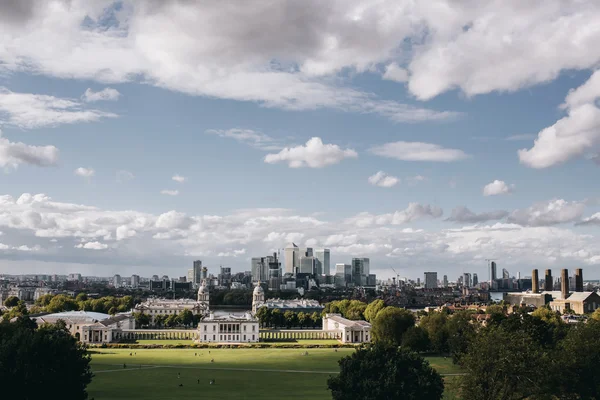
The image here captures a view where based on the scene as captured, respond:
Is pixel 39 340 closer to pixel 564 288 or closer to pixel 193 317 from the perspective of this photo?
pixel 193 317

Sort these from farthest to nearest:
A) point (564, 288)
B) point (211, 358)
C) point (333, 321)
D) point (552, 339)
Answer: point (564, 288) → point (333, 321) → point (211, 358) → point (552, 339)

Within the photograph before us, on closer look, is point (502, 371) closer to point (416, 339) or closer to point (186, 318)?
point (416, 339)

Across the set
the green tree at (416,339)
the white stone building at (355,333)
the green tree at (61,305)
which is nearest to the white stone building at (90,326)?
the green tree at (61,305)

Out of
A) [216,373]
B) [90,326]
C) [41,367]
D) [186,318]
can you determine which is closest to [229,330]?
[90,326]

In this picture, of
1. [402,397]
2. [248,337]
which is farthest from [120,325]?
[402,397]

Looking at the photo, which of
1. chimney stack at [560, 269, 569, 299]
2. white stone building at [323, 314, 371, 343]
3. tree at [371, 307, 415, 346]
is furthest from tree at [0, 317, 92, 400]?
chimney stack at [560, 269, 569, 299]

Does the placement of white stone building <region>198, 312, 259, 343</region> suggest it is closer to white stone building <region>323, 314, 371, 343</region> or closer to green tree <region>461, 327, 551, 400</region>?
white stone building <region>323, 314, 371, 343</region>
